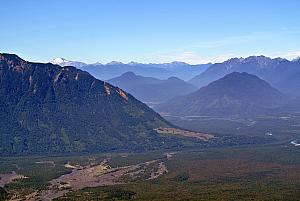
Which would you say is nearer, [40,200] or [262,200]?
[262,200]

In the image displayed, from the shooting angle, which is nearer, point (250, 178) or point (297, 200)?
point (297, 200)

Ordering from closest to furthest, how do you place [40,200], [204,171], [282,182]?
1. [40,200]
2. [282,182]
3. [204,171]

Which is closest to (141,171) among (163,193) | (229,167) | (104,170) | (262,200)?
(104,170)

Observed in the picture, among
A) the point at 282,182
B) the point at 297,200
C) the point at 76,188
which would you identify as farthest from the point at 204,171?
the point at 297,200

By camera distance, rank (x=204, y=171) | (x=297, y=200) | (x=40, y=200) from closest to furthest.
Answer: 1. (x=297, y=200)
2. (x=40, y=200)
3. (x=204, y=171)

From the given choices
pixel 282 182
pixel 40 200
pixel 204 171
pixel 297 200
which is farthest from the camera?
pixel 204 171

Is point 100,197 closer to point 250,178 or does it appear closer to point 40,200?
point 40,200

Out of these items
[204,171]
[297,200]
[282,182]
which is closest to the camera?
[297,200]

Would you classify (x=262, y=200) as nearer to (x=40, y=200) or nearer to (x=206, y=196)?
(x=206, y=196)
